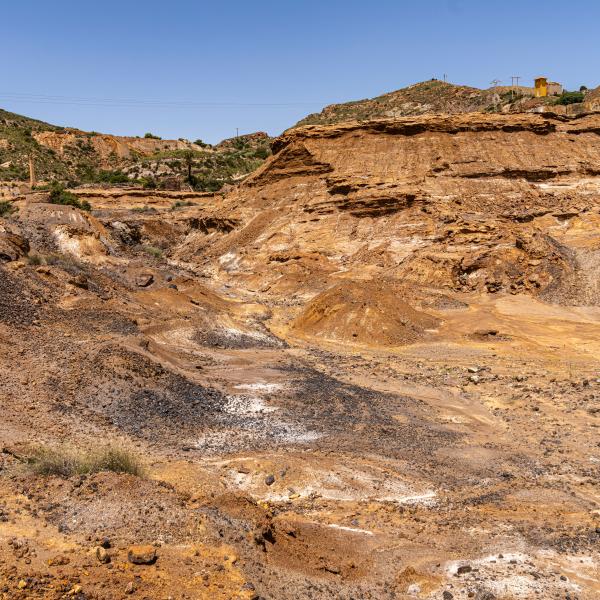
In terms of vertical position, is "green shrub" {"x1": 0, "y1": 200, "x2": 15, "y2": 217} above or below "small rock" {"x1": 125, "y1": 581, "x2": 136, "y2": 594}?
above

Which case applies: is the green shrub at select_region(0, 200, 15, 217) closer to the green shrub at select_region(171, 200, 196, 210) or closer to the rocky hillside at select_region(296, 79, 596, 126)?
the green shrub at select_region(171, 200, 196, 210)

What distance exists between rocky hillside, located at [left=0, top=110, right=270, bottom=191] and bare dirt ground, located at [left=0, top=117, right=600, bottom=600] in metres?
24.3

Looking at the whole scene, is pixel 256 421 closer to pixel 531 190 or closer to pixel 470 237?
pixel 470 237

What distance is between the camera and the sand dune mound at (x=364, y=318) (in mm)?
17734

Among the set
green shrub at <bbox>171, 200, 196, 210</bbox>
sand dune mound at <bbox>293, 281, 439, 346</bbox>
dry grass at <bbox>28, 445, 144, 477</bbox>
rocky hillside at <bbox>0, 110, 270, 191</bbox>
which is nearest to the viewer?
dry grass at <bbox>28, 445, 144, 477</bbox>

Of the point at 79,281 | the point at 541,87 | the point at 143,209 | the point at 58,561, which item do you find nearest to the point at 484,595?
the point at 58,561

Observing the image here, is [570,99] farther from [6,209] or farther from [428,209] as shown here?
[6,209]

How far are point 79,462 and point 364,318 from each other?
12774 mm

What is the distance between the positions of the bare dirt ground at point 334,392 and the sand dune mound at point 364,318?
0.08m

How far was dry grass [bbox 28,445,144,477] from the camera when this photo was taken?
19.9 ft

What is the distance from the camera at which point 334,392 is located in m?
12.0

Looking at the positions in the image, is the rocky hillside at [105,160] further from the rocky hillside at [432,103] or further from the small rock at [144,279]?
the small rock at [144,279]

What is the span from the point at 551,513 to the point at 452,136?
26.3 metres

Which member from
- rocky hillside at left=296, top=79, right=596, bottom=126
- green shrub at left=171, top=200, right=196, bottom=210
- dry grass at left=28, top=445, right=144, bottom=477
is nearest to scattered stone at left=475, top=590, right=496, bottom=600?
dry grass at left=28, top=445, right=144, bottom=477
